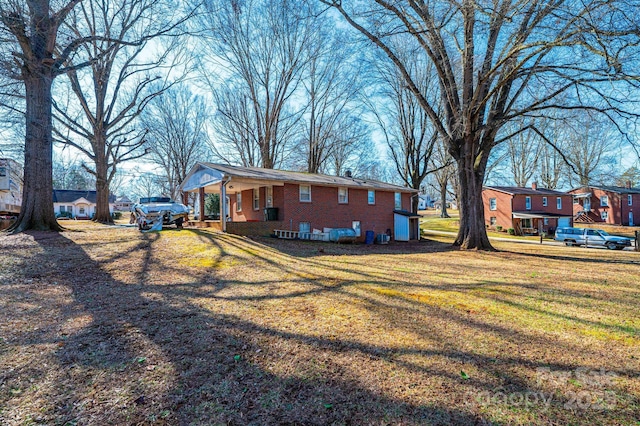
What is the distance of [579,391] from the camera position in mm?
2877

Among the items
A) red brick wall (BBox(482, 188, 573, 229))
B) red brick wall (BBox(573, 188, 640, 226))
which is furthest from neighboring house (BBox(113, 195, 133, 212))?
red brick wall (BBox(573, 188, 640, 226))

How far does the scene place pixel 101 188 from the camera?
21312 mm

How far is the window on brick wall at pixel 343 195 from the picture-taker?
19.4 meters

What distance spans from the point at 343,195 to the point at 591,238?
61.9 ft

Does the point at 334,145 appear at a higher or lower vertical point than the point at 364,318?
higher

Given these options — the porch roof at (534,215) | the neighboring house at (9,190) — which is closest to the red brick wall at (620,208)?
the porch roof at (534,215)

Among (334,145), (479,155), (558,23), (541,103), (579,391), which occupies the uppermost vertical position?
(334,145)

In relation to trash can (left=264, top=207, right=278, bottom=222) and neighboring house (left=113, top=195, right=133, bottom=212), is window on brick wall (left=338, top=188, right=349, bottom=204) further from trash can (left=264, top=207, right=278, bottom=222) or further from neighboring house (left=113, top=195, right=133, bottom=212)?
neighboring house (left=113, top=195, right=133, bottom=212)

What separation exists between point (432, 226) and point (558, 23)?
31.3 m

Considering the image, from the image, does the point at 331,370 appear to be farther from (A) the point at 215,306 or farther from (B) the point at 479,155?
(B) the point at 479,155

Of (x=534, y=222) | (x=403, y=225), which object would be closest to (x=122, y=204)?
(x=403, y=225)

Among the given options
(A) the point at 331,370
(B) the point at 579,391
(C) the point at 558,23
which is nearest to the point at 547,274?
(B) the point at 579,391

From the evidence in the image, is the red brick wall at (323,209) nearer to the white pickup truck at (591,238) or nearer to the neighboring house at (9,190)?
the white pickup truck at (591,238)

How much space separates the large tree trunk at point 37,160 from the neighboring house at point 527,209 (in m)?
37.6
